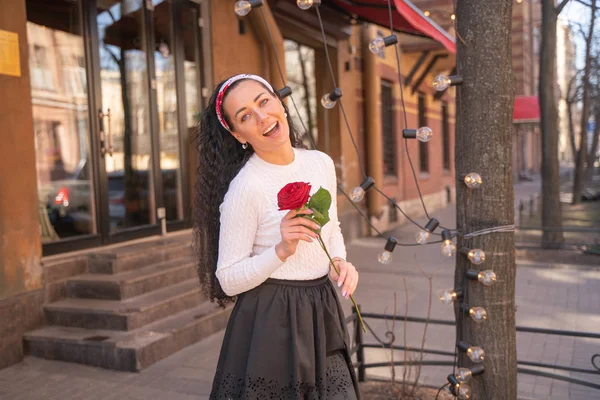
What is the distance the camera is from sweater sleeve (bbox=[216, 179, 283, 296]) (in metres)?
2.00

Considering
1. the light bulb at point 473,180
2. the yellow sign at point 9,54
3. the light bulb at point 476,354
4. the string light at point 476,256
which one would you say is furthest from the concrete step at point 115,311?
the light bulb at point 473,180

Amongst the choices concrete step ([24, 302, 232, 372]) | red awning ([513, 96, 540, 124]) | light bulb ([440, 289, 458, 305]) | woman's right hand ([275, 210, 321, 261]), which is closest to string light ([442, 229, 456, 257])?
light bulb ([440, 289, 458, 305])

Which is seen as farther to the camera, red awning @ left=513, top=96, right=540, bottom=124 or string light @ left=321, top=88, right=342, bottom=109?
red awning @ left=513, top=96, right=540, bottom=124

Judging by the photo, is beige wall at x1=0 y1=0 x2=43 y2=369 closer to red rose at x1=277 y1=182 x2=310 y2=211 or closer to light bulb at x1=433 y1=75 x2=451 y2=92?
light bulb at x1=433 y1=75 x2=451 y2=92

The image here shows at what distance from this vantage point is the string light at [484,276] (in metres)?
2.96

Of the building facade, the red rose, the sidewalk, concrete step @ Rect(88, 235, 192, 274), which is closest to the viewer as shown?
the red rose

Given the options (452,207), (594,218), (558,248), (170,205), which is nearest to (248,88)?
(170,205)

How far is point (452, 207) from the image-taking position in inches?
744

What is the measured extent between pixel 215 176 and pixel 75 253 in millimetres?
3950

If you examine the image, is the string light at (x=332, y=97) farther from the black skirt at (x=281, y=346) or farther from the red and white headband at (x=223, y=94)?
the black skirt at (x=281, y=346)

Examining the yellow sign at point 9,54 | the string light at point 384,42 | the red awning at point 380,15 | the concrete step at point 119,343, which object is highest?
the red awning at point 380,15

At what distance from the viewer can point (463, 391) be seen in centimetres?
307

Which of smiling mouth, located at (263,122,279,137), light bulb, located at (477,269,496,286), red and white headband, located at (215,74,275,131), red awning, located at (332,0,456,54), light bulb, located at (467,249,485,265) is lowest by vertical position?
light bulb, located at (477,269,496,286)

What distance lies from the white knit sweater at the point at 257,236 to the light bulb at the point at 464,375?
4.36 feet
